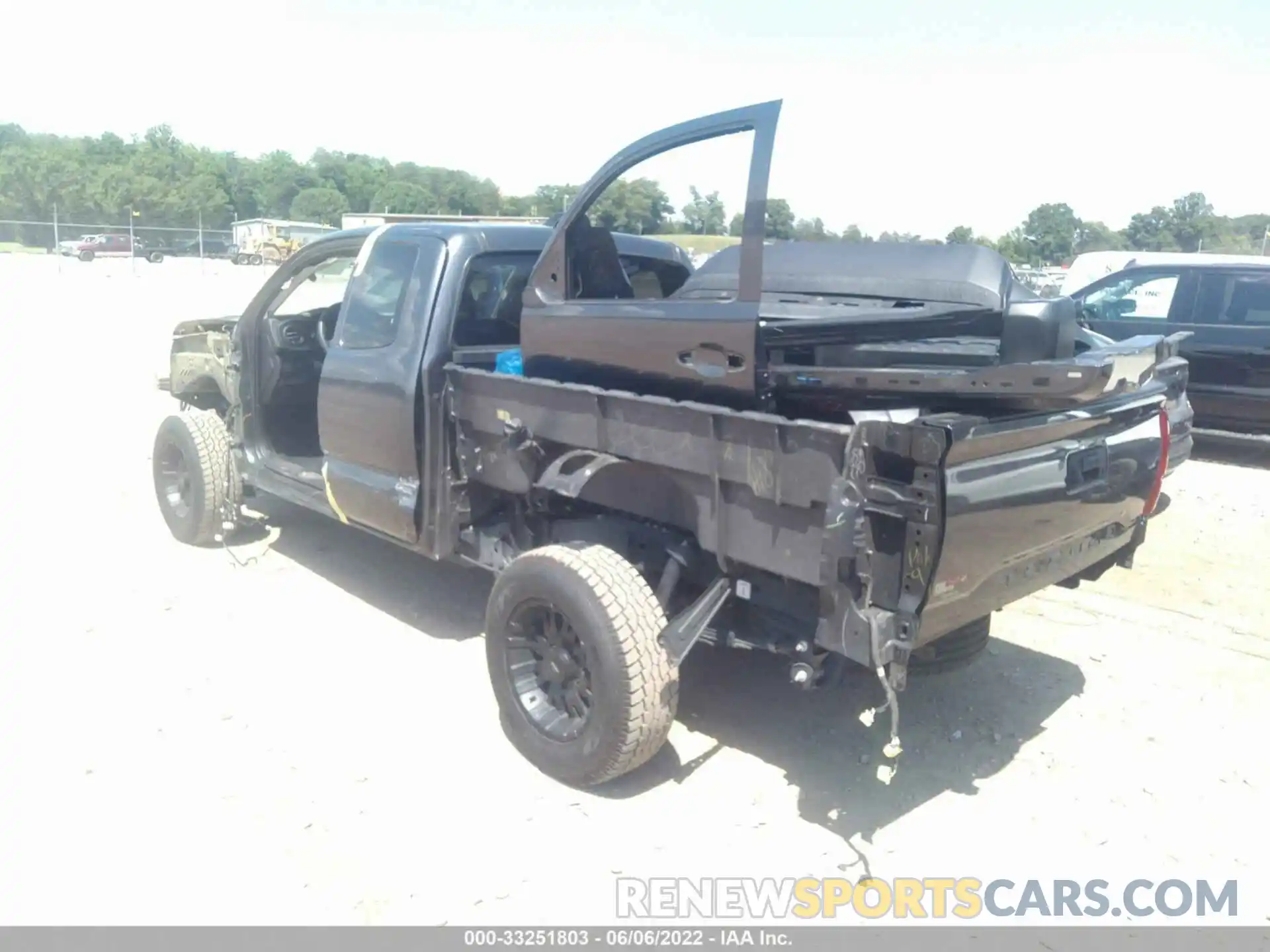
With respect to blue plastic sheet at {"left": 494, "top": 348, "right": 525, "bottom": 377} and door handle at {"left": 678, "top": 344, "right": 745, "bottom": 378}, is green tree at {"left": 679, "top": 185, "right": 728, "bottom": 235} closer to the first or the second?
door handle at {"left": 678, "top": 344, "right": 745, "bottom": 378}

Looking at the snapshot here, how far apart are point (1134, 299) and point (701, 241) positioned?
7385mm

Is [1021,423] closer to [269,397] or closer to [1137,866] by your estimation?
[1137,866]

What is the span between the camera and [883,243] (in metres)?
4.23

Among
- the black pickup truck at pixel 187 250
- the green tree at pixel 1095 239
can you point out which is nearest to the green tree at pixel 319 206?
the black pickup truck at pixel 187 250

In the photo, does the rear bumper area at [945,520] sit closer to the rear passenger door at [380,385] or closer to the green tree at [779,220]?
the green tree at [779,220]

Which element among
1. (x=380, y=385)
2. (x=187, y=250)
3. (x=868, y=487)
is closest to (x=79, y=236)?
(x=187, y=250)

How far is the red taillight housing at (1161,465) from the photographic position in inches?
153

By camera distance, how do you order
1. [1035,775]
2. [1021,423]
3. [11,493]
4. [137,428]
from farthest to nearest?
[137,428], [11,493], [1035,775], [1021,423]

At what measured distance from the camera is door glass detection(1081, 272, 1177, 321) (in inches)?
384

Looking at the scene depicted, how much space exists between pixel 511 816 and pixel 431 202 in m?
67.2

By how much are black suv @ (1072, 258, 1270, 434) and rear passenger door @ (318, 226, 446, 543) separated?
7.64 meters

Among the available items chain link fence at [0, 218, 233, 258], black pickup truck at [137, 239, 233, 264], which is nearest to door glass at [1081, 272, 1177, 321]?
chain link fence at [0, 218, 233, 258]

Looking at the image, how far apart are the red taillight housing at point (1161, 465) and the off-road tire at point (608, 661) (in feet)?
6.53
